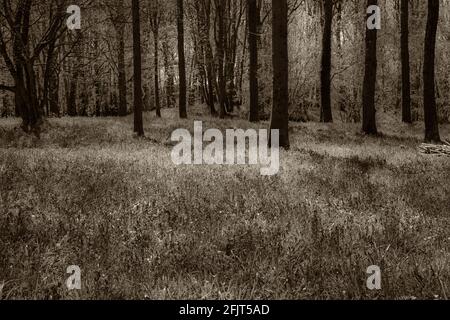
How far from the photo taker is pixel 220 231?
15.3ft

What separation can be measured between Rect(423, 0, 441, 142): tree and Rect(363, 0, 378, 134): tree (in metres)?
2.35

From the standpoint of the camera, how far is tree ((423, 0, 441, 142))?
14.3 m

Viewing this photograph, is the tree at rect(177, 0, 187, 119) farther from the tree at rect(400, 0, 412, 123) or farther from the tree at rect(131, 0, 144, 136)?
the tree at rect(400, 0, 412, 123)

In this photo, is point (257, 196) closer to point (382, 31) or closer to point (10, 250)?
point (10, 250)

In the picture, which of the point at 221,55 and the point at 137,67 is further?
the point at 221,55

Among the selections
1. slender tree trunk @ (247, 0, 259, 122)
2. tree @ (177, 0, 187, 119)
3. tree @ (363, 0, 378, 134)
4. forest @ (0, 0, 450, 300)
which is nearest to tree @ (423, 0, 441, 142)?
forest @ (0, 0, 450, 300)

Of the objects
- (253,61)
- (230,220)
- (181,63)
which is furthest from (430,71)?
(181,63)

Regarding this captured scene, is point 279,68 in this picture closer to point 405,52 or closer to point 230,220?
point 230,220

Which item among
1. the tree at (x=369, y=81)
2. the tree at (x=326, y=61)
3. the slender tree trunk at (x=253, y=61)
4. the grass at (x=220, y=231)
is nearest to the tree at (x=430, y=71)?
the tree at (x=369, y=81)

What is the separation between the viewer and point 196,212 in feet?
17.7

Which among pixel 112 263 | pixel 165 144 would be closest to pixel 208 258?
pixel 112 263

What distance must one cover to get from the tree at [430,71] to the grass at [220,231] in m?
6.33

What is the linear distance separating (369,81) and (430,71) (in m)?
2.73

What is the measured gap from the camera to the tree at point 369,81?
16609 mm
